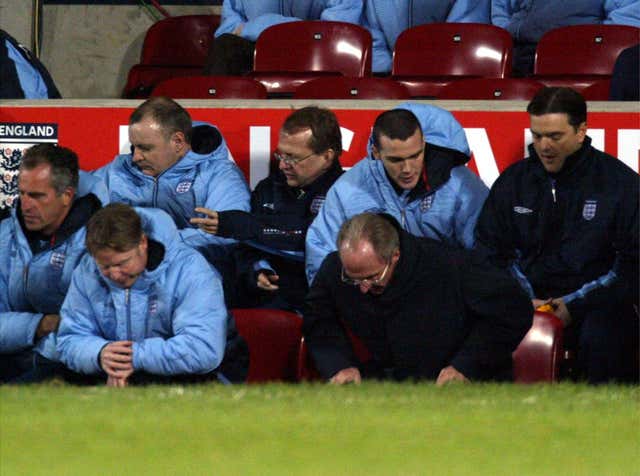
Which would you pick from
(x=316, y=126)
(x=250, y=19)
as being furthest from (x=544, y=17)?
(x=316, y=126)

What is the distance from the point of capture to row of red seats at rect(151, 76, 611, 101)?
761 centimetres

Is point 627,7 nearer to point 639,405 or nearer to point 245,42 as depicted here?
point 245,42

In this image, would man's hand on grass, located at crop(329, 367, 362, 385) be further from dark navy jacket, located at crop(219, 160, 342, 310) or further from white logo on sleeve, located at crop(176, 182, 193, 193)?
white logo on sleeve, located at crop(176, 182, 193, 193)

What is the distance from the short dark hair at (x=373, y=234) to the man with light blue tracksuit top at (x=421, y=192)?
0.95 m

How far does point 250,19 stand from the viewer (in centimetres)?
935

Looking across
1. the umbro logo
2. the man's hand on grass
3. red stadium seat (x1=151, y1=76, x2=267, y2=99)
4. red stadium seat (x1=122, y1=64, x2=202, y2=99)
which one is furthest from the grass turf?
red stadium seat (x1=122, y1=64, x2=202, y2=99)

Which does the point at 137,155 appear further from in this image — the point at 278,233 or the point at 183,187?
the point at 278,233

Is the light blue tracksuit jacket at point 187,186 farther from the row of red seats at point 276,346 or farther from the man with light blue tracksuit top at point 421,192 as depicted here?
the row of red seats at point 276,346

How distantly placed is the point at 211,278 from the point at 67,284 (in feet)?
3.04

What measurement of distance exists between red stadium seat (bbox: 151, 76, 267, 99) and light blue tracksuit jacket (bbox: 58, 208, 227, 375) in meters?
2.54

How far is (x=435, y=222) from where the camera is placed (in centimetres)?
642

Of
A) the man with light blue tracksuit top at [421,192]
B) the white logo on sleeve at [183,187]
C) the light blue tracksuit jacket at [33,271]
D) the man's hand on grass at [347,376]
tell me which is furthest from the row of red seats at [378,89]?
the man's hand on grass at [347,376]

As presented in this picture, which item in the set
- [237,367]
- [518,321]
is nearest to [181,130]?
[237,367]

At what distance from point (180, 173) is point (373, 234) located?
1861 millimetres
